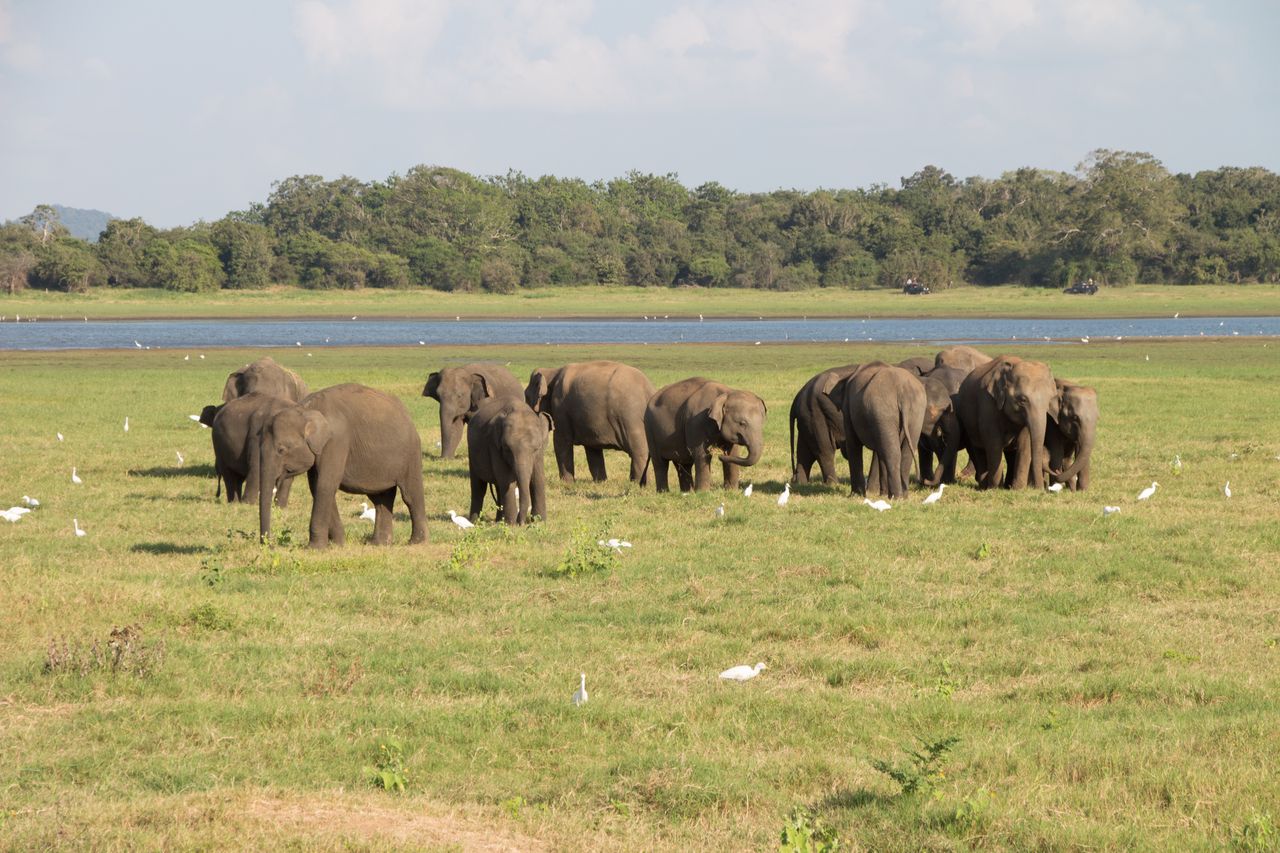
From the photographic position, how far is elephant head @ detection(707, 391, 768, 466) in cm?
1814

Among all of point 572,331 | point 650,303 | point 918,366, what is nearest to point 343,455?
point 918,366

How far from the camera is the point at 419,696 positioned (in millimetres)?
9539

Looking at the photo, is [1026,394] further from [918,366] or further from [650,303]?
[650,303]

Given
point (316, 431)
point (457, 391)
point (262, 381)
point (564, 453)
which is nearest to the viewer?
point (316, 431)

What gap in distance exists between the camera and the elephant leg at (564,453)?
2062 cm

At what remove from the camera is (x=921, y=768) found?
7.69 meters

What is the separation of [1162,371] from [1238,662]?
33541 mm

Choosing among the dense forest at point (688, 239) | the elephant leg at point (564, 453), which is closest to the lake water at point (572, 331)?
the dense forest at point (688, 239)

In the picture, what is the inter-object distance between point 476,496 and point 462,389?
5.78m

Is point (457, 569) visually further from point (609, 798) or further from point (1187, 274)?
point (1187, 274)

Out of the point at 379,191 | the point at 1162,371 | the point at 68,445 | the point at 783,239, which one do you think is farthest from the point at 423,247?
the point at 68,445

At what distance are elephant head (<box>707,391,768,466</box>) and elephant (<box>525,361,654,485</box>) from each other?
1.99 m

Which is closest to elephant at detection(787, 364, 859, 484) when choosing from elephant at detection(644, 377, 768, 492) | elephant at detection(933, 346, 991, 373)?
elephant at detection(644, 377, 768, 492)

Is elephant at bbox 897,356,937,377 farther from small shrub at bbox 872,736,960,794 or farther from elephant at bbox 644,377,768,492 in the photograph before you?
small shrub at bbox 872,736,960,794
